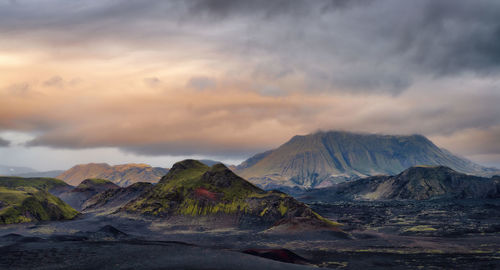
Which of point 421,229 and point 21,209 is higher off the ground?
point 21,209

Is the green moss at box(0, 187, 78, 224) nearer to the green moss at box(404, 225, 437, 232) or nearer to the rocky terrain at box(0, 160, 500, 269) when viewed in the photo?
the rocky terrain at box(0, 160, 500, 269)

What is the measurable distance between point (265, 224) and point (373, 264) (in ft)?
320

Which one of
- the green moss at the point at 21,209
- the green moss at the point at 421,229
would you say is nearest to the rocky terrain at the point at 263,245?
the green moss at the point at 421,229

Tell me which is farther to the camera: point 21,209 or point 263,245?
point 21,209

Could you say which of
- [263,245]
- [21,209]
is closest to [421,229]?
[263,245]

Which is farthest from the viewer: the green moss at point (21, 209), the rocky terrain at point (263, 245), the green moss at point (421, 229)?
the green moss at point (21, 209)

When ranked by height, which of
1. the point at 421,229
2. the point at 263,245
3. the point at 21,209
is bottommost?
the point at 263,245

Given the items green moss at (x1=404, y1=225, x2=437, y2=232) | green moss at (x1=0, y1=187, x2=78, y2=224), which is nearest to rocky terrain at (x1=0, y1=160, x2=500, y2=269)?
green moss at (x1=404, y1=225, x2=437, y2=232)

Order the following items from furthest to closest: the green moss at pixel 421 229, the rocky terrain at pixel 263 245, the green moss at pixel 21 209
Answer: the green moss at pixel 21 209 < the green moss at pixel 421 229 < the rocky terrain at pixel 263 245

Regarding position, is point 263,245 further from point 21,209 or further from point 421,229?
point 21,209

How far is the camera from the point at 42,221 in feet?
607

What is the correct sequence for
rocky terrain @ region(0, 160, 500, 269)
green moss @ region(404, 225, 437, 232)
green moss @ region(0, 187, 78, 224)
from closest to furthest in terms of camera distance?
1. rocky terrain @ region(0, 160, 500, 269)
2. green moss @ region(404, 225, 437, 232)
3. green moss @ region(0, 187, 78, 224)

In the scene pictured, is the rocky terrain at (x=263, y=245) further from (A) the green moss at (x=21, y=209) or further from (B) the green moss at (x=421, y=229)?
(A) the green moss at (x=21, y=209)

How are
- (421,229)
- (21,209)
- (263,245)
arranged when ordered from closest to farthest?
(263,245) < (421,229) < (21,209)
